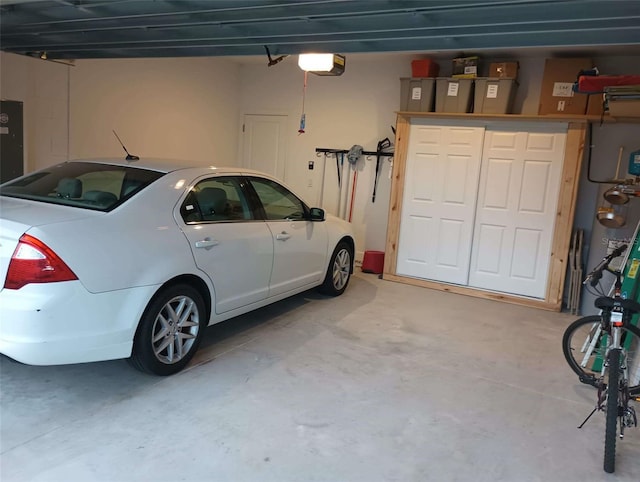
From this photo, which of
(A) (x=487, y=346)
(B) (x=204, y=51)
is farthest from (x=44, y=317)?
(A) (x=487, y=346)

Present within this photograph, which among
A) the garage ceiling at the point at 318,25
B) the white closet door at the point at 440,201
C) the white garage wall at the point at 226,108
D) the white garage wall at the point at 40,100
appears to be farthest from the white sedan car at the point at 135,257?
the white closet door at the point at 440,201

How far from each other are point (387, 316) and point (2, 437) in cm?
321

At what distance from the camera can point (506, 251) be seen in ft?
18.7

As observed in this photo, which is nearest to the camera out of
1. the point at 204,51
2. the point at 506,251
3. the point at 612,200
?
the point at 204,51

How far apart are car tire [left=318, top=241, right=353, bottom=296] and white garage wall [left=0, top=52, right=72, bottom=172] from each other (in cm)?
300

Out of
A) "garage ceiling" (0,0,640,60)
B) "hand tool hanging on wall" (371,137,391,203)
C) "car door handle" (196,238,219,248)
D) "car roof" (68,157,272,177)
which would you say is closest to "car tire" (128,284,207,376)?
"car door handle" (196,238,219,248)

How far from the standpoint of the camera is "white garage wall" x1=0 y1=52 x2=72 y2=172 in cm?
478

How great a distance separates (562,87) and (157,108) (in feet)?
15.2

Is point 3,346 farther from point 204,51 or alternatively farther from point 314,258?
point 204,51

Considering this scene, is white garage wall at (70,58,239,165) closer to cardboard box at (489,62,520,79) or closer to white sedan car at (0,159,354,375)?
white sedan car at (0,159,354,375)

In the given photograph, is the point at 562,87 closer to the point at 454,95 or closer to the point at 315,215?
the point at 454,95

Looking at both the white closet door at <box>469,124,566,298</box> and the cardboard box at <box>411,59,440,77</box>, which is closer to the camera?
the white closet door at <box>469,124,566,298</box>

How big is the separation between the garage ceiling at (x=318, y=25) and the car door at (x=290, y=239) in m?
1.19

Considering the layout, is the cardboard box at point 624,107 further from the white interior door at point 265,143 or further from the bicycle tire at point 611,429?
the white interior door at point 265,143
